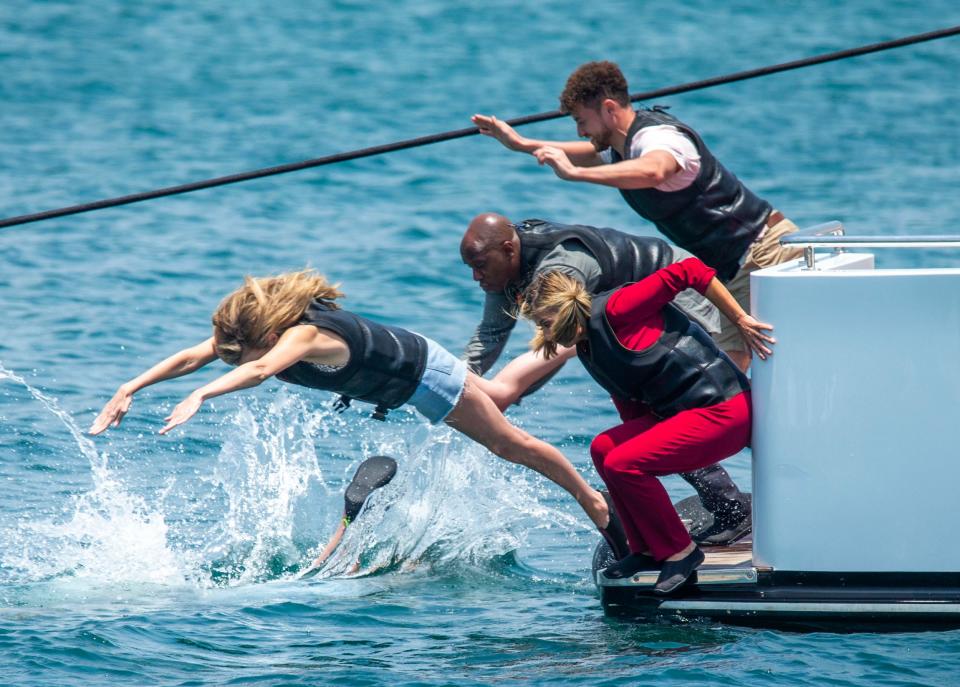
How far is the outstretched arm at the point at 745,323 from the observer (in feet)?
17.0

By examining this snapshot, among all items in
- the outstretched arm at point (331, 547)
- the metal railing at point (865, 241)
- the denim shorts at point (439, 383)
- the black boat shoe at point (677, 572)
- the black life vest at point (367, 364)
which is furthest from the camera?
the outstretched arm at point (331, 547)

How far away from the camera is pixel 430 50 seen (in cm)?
2409

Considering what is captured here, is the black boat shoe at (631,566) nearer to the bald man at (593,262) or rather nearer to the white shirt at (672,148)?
the bald man at (593,262)

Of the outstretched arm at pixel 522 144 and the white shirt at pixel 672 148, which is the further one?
the outstretched arm at pixel 522 144

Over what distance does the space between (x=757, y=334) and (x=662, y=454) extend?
0.57m

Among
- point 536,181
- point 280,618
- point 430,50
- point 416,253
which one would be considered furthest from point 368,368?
point 430,50

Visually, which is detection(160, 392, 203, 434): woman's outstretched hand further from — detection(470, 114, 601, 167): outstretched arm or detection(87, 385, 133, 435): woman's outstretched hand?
detection(470, 114, 601, 167): outstretched arm

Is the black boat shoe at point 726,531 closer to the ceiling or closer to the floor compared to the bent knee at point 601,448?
closer to the floor

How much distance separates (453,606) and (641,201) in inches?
71.7

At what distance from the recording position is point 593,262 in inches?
237

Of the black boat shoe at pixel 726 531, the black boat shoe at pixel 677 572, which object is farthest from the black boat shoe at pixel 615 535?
the black boat shoe at pixel 677 572

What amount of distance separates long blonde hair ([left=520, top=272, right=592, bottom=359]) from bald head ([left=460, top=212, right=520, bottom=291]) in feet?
2.03

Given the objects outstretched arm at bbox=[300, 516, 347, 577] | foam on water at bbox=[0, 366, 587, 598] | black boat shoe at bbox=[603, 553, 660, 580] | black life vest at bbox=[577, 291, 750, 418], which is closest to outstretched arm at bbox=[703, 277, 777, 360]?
black life vest at bbox=[577, 291, 750, 418]

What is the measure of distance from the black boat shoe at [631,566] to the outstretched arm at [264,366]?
136 cm
